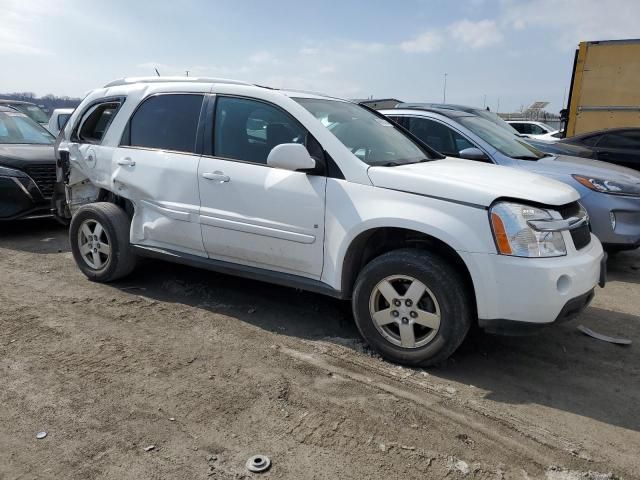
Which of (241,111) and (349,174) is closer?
(349,174)

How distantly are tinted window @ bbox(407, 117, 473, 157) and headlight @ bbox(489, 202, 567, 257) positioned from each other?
3102 mm

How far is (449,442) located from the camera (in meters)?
2.68

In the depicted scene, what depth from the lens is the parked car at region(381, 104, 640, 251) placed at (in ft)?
17.9

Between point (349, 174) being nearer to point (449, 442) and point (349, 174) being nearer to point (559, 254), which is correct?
point (559, 254)

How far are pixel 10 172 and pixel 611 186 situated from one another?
7.25m

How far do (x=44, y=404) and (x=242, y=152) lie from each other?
219cm

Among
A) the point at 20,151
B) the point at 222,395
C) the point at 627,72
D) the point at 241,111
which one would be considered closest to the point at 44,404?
the point at 222,395

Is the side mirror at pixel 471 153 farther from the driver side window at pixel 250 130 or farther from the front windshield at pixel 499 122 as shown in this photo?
the driver side window at pixel 250 130

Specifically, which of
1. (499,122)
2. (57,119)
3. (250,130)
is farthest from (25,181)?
(499,122)

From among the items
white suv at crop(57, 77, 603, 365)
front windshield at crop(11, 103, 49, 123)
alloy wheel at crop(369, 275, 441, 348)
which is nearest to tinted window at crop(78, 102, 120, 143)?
white suv at crop(57, 77, 603, 365)

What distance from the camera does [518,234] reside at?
308cm

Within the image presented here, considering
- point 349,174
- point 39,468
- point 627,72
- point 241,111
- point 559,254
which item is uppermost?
point 627,72

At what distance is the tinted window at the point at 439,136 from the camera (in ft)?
20.2

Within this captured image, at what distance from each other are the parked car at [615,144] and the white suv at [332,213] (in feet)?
19.3
